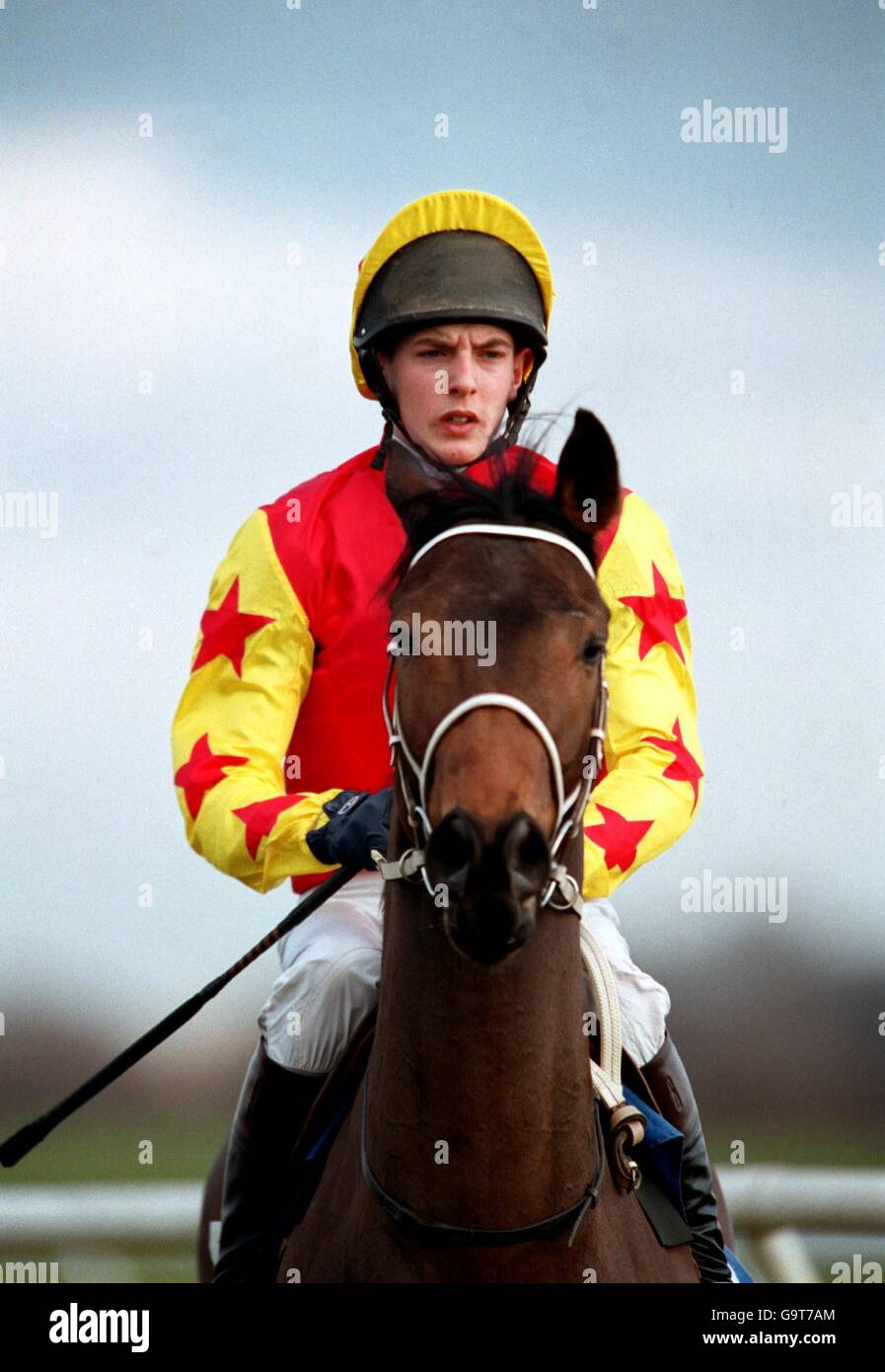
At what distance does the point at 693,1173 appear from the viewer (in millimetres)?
3465

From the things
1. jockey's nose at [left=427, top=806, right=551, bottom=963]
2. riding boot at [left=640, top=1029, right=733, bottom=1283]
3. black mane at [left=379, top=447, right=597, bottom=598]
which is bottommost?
riding boot at [left=640, top=1029, right=733, bottom=1283]

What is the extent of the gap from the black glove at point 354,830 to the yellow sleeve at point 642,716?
0.44 meters

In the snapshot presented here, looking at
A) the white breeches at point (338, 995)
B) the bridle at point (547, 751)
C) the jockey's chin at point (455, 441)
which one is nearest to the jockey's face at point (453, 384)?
the jockey's chin at point (455, 441)

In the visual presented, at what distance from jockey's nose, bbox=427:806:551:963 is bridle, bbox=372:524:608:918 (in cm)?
13

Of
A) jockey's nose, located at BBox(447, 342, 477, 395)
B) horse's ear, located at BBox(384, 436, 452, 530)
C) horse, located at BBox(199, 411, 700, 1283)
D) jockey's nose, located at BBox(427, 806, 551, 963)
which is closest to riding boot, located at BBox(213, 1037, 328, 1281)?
horse, located at BBox(199, 411, 700, 1283)

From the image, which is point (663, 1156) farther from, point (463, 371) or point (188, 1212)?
point (188, 1212)

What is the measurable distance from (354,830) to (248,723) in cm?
68

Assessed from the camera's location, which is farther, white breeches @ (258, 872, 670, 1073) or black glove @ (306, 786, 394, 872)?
white breeches @ (258, 872, 670, 1073)

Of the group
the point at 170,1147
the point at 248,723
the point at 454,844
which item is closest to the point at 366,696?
the point at 248,723

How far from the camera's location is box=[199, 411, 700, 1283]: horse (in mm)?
2365

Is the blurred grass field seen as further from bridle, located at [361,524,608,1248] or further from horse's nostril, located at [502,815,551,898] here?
horse's nostril, located at [502,815,551,898]

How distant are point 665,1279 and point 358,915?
3.25 ft

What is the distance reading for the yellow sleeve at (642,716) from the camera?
320 cm

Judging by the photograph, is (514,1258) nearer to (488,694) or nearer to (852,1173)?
(488,694)
